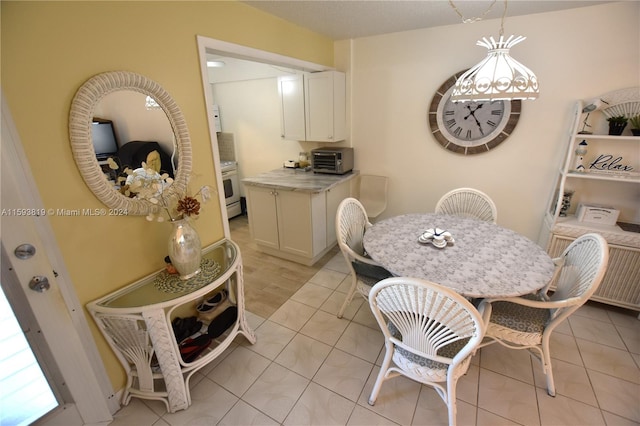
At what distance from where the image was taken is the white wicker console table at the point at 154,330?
4.66ft

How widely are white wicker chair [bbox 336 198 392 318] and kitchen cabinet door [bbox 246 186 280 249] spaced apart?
105 centimetres

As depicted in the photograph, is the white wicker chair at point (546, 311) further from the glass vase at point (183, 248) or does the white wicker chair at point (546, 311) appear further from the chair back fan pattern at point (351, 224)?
the glass vase at point (183, 248)

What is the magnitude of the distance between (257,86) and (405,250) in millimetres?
3340

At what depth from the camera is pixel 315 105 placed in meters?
3.20

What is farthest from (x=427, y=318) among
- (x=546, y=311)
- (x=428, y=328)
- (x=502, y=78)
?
(x=502, y=78)

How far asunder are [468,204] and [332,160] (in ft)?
4.88

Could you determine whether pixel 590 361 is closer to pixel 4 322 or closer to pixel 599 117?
pixel 599 117

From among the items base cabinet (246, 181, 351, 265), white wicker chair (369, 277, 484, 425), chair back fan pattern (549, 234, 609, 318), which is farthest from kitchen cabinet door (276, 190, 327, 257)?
chair back fan pattern (549, 234, 609, 318)

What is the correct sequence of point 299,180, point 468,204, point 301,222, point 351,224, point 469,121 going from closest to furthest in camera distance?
point 351,224 < point 468,204 < point 469,121 < point 301,222 < point 299,180

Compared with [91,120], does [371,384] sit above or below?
below

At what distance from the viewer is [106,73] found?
136cm

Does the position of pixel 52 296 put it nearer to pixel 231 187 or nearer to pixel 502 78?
pixel 502 78

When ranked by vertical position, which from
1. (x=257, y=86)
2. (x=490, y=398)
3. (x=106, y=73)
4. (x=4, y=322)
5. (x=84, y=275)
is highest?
(x=257, y=86)

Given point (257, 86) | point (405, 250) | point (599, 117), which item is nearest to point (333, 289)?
point (405, 250)
